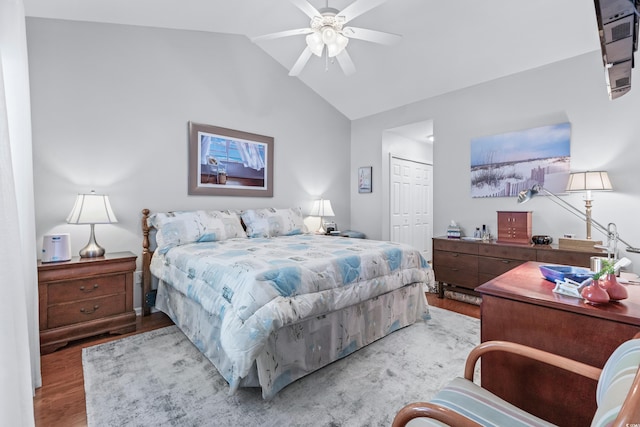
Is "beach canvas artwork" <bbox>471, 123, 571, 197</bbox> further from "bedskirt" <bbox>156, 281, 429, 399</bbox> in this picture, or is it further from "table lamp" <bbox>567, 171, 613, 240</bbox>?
"bedskirt" <bbox>156, 281, 429, 399</bbox>

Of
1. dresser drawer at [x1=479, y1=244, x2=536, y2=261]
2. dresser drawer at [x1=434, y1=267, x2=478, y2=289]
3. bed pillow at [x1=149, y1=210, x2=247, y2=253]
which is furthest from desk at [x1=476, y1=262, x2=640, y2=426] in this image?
bed pillow at [x1=149, y1=210, x2=247, y2=253]

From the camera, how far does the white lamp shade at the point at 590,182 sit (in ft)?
9.09

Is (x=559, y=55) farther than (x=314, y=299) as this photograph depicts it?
Yes

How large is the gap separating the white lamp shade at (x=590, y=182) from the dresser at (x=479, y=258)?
0.62 meters

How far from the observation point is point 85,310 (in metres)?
2.49

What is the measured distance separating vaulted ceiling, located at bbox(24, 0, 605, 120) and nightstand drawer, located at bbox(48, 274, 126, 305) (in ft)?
7.90

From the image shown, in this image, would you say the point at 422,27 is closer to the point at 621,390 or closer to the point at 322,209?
the point at 322,209

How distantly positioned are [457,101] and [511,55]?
31.7 inches

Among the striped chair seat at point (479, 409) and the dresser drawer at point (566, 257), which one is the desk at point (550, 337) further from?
the dresser drawer at point (566, 257)

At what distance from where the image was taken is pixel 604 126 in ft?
9.73

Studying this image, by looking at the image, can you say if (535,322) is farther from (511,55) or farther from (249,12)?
(249,12)

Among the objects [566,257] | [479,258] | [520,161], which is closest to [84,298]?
[479,258]

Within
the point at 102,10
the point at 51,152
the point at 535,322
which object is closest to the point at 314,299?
the point at 535,322

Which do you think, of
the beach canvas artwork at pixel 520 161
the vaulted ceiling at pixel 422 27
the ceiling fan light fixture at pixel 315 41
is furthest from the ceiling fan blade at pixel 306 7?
the beach canvas artwork at pixel 520 161
